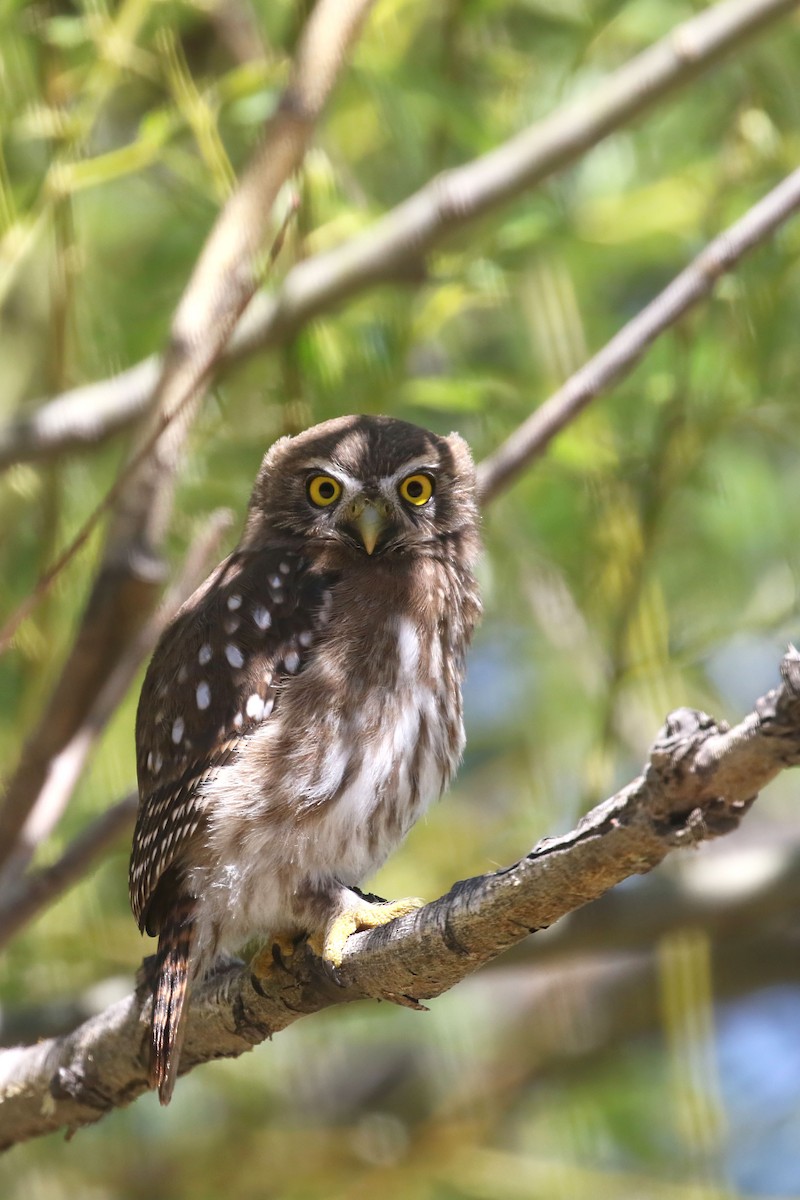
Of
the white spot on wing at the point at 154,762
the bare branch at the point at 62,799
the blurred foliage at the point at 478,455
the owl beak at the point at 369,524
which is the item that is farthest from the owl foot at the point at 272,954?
the blurred foliage at the point at 478,455

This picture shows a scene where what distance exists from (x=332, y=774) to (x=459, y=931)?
3.56ft

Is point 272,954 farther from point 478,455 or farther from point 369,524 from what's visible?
point 478,455

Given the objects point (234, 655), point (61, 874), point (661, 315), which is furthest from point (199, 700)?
point (661, 315)

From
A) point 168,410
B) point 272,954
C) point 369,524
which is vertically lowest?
point 272,954

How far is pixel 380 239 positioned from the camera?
155 inches

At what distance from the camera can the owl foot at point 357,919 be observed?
9.84 ft

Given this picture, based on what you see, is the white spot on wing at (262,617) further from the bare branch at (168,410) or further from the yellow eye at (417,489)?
the yellow eye at (417,489)

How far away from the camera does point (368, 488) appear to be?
3760mm

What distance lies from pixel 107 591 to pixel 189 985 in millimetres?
921

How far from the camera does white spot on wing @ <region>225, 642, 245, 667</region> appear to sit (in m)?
3.46

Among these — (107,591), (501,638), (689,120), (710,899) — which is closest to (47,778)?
(107,591)

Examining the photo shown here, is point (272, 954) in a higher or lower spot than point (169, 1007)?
higher

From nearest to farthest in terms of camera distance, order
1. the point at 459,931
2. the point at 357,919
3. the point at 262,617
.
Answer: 1. the point at 459,931
2. the point at 357,919
3. the point at 262,617

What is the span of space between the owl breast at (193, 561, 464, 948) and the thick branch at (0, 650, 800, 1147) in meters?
0.22
